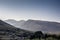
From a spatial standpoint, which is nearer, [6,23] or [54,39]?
[54,39]

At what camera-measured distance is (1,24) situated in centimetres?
6359

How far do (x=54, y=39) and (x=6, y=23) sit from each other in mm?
54634

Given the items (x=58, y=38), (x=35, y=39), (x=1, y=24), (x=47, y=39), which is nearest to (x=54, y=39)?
(x=58, y=38)

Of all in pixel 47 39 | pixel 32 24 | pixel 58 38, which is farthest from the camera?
pixel 32 24

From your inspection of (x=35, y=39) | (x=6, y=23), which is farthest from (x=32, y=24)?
(x=35, y=39)

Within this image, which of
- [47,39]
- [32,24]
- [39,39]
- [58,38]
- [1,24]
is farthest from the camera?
[32,24]

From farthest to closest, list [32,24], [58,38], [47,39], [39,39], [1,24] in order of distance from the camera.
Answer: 1. [32,24]
2. [1,24]
3. [39,39]
4. [47,39]
5. [58,38]

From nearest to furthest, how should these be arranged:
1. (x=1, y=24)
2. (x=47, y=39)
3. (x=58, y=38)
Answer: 1. (x=58, y=38)
2. (x=47, y=39)
3. (x=1, y=24)

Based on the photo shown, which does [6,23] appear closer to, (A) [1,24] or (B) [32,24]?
Result: (A) [1,24]

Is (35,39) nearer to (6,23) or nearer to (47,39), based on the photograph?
(47,39)

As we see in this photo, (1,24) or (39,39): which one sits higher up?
(1,24)

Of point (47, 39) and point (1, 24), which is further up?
point (1, 24)

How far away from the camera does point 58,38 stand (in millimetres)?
13992

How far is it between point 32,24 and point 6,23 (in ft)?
90.6
